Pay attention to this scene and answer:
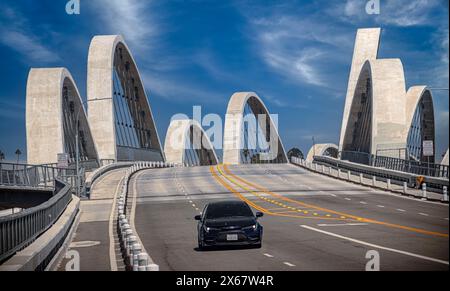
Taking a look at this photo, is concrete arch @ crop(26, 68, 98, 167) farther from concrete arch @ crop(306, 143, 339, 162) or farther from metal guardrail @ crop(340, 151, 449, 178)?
concrete arch @ crop(306, 143, 339, 162)

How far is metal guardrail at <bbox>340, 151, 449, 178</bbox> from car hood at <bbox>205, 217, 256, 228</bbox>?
969 inches

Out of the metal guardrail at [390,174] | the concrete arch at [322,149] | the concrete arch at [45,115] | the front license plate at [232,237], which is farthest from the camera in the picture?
the concrete arch at [322,149]

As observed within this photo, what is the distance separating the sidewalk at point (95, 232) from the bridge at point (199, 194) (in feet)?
0.23

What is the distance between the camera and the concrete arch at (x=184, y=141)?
136 meters

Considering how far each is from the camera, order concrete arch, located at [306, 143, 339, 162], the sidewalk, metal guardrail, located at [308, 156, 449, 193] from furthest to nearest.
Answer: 1. concrete arch, located at [306, 143, 339, 162]
2. metal guardrail, located at [308, 156, 449, 193]
3. the sidewalk

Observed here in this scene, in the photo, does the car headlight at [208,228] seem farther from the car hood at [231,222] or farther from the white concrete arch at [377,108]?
the white concrete arch at [377,108]

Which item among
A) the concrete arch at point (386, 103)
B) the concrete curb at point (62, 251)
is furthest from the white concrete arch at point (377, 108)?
the concrete curb at point (62, 251)

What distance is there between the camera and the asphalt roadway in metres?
15.2

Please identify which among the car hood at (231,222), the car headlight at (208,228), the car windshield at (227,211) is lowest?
the car headlight at (208,228)

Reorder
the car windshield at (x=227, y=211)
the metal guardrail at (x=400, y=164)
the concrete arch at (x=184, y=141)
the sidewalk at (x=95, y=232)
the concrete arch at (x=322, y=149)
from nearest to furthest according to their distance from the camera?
the sidewalk at (x=95, y=232) → the car windshield at (x=227, y=211) → the metal guardrail at (x=400, y=164) → the concrete arch at (x=184, y=141) → the concrete arch at (x=322, y=149)

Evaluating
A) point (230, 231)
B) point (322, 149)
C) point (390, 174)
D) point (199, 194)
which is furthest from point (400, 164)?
point (322, 149)

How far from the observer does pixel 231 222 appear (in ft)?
63.9

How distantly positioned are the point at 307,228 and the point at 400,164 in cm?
3205

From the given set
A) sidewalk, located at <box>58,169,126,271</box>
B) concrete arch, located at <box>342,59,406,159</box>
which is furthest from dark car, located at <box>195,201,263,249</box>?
concrete arch, located at <box>342,59,406,159</box>
